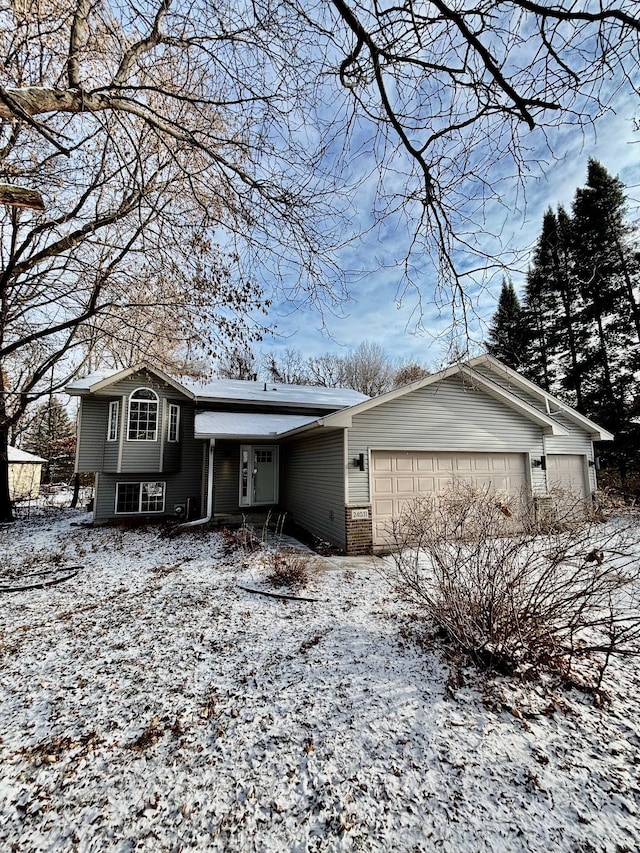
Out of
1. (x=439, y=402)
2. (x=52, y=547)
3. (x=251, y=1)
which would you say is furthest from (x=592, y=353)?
(x=52, y=547)

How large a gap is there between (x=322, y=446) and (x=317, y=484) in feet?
3.60

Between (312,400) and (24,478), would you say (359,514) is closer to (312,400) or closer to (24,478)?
(312,400)

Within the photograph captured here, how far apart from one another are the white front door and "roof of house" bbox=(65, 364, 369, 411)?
187cm

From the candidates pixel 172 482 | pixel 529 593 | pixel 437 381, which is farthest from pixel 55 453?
pixel 529 593

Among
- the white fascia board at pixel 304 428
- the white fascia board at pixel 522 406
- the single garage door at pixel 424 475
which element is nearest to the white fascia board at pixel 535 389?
the white fascia board at pixel 522 406

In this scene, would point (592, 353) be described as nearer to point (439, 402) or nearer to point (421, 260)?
point (439, 402)

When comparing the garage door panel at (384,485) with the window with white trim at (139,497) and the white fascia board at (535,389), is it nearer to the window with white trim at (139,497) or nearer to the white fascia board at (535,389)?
the white fascia board at (535,389)

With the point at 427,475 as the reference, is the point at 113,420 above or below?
above

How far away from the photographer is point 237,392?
46.1 feet

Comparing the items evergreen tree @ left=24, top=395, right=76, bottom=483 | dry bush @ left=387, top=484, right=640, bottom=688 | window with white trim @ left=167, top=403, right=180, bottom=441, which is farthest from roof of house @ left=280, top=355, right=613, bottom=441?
evergreen tree @ left=24, top=395, right=76, bottom=483

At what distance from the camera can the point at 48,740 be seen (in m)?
→ 2.82

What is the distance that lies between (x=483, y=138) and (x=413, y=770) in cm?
478

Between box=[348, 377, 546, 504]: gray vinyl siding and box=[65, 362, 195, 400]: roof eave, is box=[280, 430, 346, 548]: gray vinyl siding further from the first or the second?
box=[65, 362, 195, 400]: roof eave

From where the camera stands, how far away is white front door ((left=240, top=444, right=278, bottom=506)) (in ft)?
40.5
